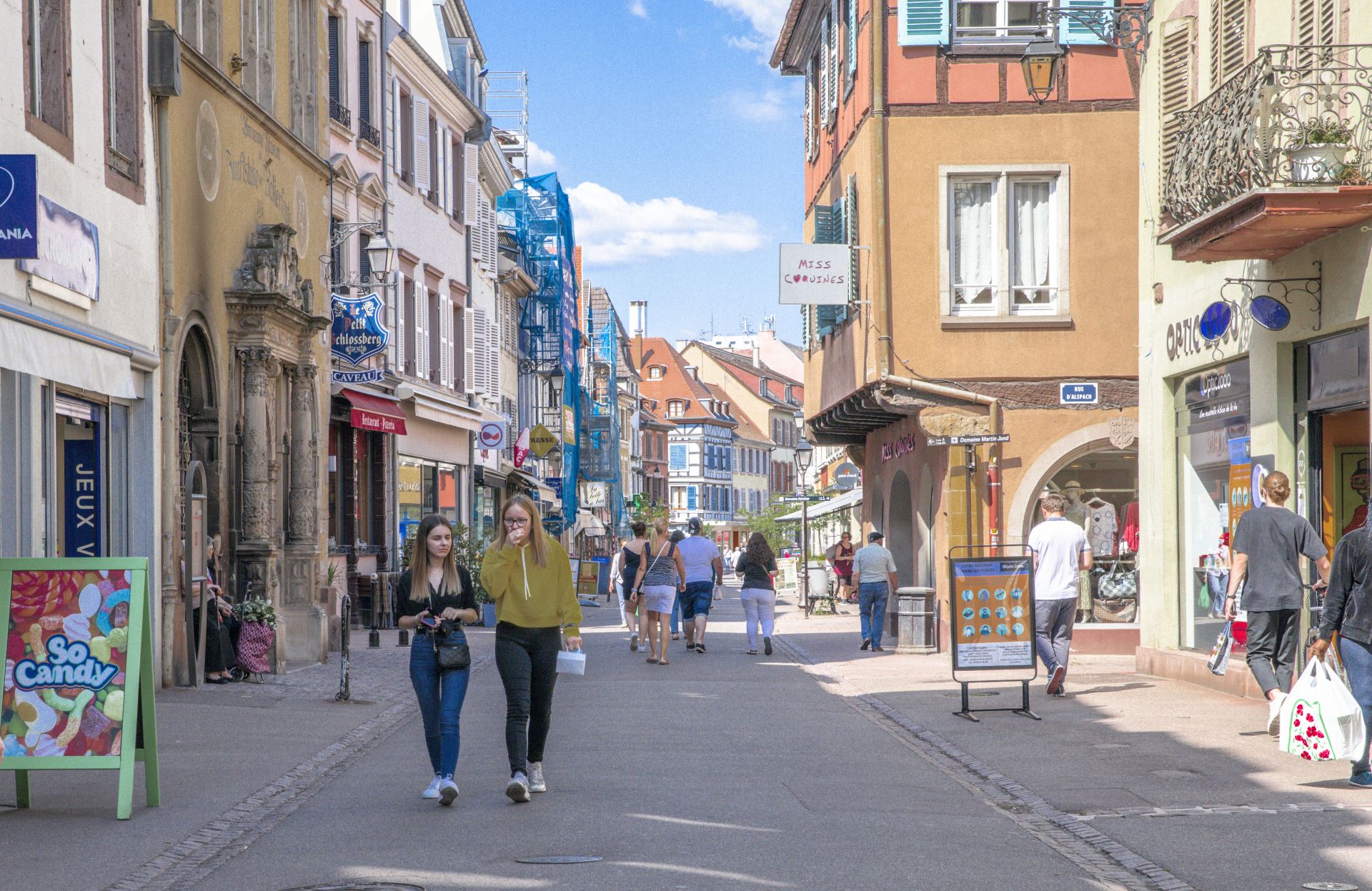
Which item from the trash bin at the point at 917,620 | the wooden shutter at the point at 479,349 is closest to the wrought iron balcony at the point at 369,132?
the wooden shutter at the point at 479,349

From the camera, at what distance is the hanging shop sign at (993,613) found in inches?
562

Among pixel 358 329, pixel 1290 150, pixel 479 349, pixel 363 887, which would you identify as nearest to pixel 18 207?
pixel 363 887

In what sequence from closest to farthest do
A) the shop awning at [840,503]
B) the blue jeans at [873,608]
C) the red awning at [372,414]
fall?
the blue jeans at [873,608], the red awning at [372,414], the shop awning at [840,503]

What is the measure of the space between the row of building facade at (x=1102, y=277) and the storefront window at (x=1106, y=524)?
4cm

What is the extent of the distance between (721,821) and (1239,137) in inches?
288

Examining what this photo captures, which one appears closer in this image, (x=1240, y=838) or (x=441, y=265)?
(x=1240, y=838)

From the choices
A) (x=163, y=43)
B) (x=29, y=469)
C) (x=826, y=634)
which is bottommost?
(x=826, y=634)

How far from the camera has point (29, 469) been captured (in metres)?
13.5

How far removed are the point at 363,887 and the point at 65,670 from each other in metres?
2.62

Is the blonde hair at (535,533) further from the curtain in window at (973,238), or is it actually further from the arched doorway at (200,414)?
the curtain in window at (973,238)

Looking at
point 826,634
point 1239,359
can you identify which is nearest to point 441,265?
point 826,634

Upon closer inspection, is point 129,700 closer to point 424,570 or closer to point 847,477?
point 424,570

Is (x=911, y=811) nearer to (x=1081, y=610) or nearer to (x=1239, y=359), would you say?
(x=1239, y=359)

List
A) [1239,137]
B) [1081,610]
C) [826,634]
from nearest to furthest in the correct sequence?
1. [1239,137]
2. [1081,610]
3. [826,634]
